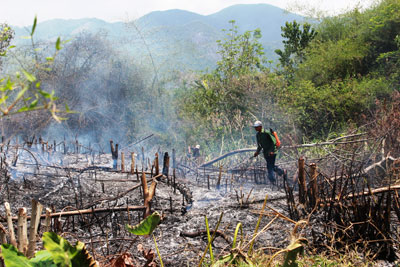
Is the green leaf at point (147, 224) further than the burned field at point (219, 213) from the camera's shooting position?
No

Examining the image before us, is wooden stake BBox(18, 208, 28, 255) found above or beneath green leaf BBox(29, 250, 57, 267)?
above

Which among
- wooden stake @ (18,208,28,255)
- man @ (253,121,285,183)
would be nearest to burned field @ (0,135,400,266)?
wooden stake @ (18,208,28,255)

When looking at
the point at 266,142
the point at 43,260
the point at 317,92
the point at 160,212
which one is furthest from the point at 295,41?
the point at 43,260

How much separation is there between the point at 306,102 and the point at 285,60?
21.3ft

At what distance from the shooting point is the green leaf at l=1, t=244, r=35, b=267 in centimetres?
213

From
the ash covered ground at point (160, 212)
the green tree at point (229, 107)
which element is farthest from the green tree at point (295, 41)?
the ash covered ground at point (160, 212)

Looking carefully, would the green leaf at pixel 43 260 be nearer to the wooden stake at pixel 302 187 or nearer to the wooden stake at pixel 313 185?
the wooden stake at pixel 313 185

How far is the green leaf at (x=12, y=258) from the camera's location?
2131 millimetres

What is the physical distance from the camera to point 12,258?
85.0 inches

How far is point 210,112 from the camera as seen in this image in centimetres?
1670

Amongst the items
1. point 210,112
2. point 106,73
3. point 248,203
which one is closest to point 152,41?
point 106,73

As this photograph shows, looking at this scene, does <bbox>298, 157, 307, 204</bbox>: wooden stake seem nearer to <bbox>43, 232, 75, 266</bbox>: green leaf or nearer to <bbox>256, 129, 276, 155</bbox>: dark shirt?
<bbox>256, 129, 276, 155</bbox>: dark shirt

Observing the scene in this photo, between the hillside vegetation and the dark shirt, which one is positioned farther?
the hillside vegetation

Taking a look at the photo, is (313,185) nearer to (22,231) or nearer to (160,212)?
(160,212)
